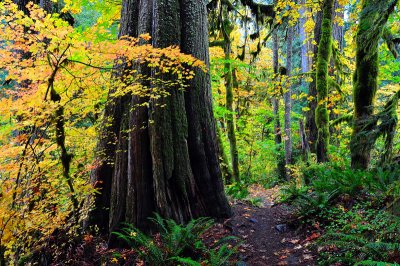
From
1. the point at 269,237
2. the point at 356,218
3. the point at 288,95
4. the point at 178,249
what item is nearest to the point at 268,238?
the point at 269,237

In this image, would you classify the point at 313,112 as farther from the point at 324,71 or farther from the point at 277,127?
the point at 277,127

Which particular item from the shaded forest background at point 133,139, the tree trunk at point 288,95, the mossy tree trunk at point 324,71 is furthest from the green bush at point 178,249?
the tree trunk at point 288,95

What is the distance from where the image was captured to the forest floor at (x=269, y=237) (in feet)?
15.5

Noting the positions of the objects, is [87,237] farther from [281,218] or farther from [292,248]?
[281,218]

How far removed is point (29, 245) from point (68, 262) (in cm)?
81

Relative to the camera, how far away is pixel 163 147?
18.5 feet

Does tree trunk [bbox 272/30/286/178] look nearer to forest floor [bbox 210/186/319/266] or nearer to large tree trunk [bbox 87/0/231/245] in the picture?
forest floor [bbox 210/186/319/266]

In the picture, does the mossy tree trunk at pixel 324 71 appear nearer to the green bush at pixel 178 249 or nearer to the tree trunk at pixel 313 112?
the tree trunk at pixel 313 112

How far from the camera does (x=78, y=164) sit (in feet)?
21.0

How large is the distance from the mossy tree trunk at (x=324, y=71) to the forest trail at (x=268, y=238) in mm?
3636

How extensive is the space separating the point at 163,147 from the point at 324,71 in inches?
269

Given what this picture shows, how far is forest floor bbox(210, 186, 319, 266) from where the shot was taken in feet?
15.5

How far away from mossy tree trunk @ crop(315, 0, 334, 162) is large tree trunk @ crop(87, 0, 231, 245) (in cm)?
501

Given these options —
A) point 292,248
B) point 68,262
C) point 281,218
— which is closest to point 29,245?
point 68,262
